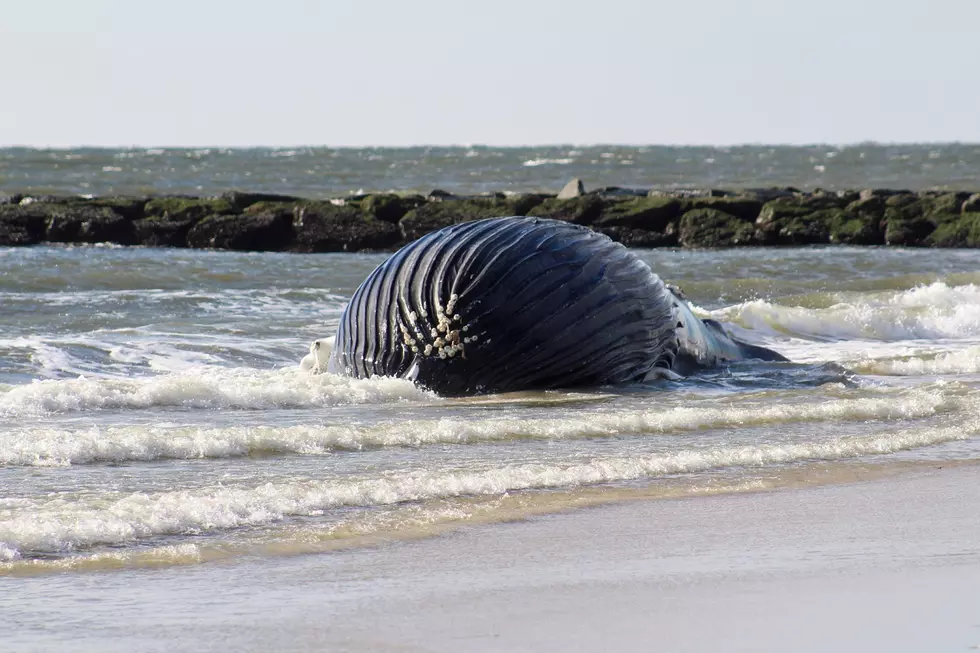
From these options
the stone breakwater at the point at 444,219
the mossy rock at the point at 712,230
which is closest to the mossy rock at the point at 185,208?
the stone breakwater at the point at 444,219

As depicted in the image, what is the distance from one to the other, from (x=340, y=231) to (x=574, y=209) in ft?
12.7

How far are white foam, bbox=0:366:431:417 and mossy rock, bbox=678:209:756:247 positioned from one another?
51.9 feet

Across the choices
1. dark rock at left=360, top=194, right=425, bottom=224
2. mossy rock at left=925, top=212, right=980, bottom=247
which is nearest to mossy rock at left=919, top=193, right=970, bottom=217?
mossy rock at left=925, top=212, right=980, bottom=247

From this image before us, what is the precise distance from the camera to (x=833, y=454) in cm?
586

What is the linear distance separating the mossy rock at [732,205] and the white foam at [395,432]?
1658 cm

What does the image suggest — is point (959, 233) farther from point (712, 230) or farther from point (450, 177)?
point (450, 177)

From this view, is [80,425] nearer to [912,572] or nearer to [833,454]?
[833,454]

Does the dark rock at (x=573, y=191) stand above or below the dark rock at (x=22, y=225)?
above

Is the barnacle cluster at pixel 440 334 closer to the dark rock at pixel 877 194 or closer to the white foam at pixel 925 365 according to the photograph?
the white foam at pixel 925 365

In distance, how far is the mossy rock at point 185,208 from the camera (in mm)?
22484

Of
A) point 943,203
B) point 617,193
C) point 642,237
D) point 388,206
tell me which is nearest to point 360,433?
point 642,237

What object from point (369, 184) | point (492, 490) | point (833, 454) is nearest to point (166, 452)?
point (492, 490)

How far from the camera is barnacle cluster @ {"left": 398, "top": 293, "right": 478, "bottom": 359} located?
21.4ft

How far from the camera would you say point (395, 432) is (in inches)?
233
